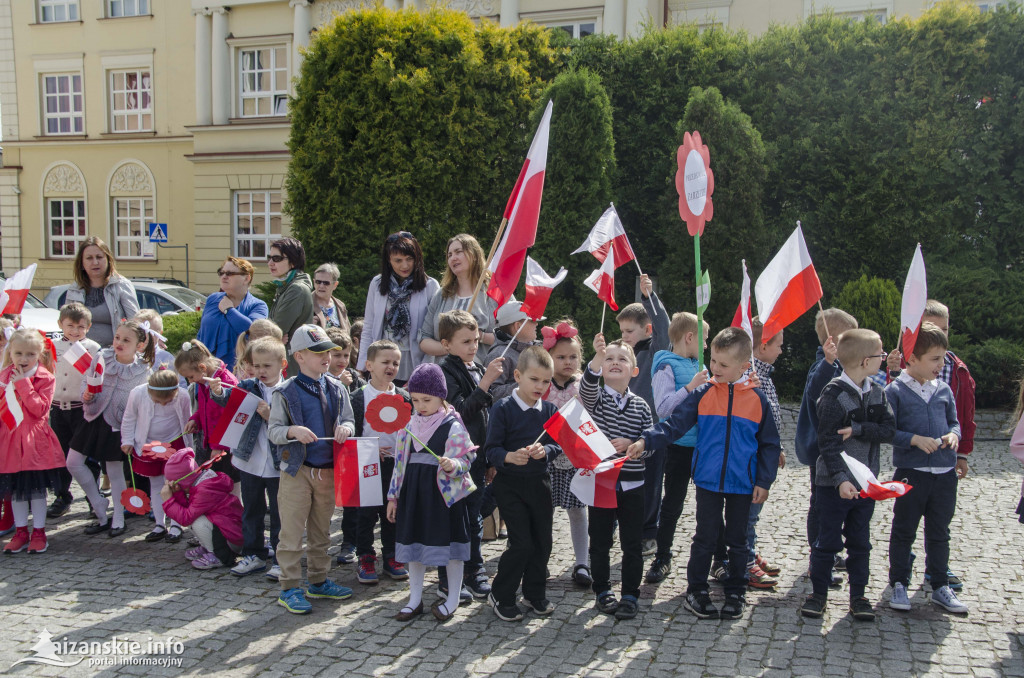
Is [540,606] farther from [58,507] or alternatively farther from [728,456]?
[58,507]

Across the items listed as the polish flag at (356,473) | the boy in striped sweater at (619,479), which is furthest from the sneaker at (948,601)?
the polish flag at (356,473)

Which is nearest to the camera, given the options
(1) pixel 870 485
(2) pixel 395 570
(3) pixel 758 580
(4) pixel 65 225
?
(1) pixel 870 485

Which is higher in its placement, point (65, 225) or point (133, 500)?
point (65, 225)

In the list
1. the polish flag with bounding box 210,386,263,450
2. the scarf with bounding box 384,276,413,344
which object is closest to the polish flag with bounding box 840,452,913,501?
the scarf with bounding box 384,276,413,344

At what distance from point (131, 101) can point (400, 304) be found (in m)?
24.4

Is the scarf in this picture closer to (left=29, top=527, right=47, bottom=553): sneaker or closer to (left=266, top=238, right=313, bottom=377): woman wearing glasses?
(left=266, top=238, right=313, bottom=377): woman wearing glasses

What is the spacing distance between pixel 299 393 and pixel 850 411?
3.02 m

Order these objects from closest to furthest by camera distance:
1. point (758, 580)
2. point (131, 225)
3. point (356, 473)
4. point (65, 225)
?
point (356, 473), point (758, 580), point (131, 225), point (65, 225)

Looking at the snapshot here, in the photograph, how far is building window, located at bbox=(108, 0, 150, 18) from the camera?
2591cm

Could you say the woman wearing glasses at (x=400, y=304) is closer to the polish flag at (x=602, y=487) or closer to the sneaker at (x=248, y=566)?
the sneaker at (x=248, y=566)

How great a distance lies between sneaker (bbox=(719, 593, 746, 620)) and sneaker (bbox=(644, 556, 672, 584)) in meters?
0.55

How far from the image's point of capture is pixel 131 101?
26.3 m

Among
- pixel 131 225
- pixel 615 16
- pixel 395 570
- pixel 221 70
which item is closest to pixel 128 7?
pixel 221 70

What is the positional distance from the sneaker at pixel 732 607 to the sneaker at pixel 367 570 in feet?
6.68
